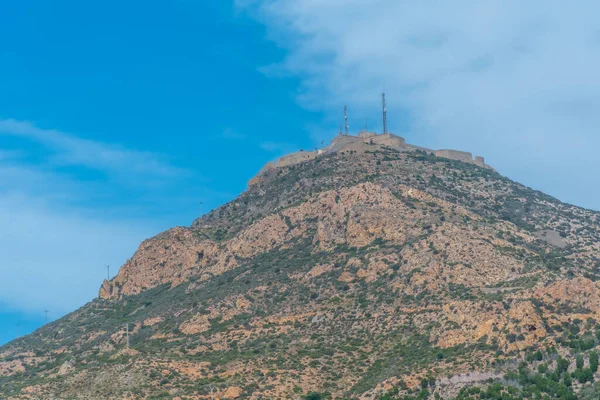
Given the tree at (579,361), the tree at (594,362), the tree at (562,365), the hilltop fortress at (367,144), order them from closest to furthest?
the tree at (594,362) < the tree at (579,361) < the tree at (562,365) < the hilltop fortress at (367,144)

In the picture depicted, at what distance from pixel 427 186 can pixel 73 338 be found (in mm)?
40284

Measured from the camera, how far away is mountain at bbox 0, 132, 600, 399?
69.3m

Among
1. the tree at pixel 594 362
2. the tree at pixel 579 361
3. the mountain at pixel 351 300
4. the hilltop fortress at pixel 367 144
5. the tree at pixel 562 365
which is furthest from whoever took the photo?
the hilltop fortress at pixel 367 144

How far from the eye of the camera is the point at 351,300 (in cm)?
8312

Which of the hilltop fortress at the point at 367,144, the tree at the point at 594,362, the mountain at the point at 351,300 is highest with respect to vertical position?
the hilltop fortress at the point at 367,144

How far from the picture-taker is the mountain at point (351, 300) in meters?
69.3

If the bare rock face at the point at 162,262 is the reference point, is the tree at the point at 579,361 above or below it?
below

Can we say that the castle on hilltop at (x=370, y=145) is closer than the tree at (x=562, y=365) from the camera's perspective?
No

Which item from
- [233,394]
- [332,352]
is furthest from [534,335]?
[233,394]

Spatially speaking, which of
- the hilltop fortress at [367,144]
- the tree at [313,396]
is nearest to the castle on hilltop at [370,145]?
the hilltop fortress at [367,144]

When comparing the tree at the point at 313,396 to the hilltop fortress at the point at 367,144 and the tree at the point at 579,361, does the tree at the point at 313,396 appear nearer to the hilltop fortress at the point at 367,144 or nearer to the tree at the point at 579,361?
the tree at the point at 579,361

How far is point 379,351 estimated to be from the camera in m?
75.2

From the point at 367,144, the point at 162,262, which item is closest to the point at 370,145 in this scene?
the point at 367,144

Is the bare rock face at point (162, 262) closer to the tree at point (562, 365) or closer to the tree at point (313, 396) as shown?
the tree at point (313, 396)
